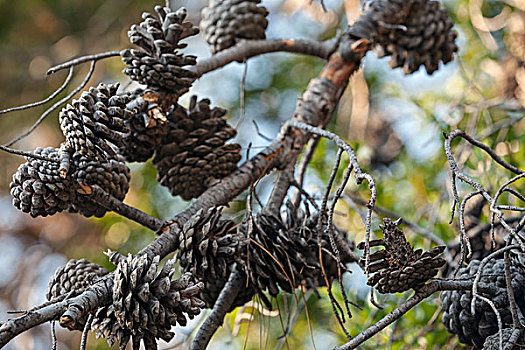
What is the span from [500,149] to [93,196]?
2.44 ft

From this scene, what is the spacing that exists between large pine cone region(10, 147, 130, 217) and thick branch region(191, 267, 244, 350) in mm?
168

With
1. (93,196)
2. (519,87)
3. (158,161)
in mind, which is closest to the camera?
(93,196)

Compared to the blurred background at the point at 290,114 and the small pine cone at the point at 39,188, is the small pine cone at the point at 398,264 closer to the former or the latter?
the small pine cone at the point at 39,188

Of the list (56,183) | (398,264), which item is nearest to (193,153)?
(56,183)

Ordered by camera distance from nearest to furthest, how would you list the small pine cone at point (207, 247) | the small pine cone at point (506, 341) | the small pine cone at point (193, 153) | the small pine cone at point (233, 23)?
1. the small pine cone at point (506, 341)
2. the small pine cone at point (207, 247)
3. the small pine cone at point (193, 153)
4. the small pine cone at point (233, 23)

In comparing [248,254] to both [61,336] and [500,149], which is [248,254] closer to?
[500,149]

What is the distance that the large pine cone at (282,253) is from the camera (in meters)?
0.59

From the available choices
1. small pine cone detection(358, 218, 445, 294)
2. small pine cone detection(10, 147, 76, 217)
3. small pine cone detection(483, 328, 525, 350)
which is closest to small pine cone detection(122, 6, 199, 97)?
small pine cone detection(10, 147, 76, 217)

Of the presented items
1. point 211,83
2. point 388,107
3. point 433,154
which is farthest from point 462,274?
point 211,83

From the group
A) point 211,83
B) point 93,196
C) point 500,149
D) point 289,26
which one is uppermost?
point 289,26

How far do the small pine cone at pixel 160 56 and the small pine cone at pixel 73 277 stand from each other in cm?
22

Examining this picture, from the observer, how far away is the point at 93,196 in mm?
546

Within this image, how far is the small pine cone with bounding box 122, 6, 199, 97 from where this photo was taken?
0.60m

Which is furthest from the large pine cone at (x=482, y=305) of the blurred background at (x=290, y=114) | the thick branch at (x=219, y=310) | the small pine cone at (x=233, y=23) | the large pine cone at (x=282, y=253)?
the small pine cone at (x=233, y=23)
